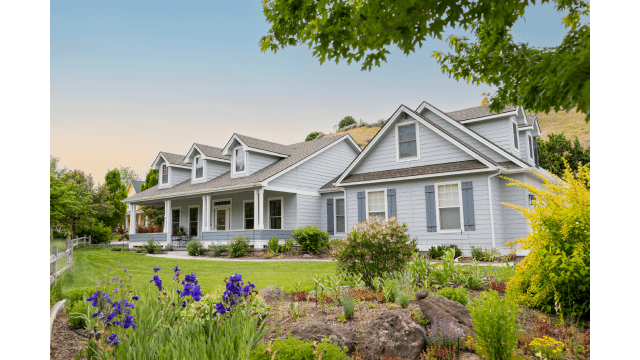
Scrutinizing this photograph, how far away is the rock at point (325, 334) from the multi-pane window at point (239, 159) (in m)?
15.7

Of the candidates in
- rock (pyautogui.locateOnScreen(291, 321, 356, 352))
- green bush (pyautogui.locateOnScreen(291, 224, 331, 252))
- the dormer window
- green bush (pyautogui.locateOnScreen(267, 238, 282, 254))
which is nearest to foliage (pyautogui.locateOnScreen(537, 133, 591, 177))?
green bush (pyautogui.locateOnScreen(291, 224, 331, 252))

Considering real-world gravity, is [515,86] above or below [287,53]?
below

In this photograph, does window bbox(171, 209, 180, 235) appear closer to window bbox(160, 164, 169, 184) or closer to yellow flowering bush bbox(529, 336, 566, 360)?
window bbox(160, 164, 169, 184)

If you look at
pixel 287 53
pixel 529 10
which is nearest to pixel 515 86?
pixel 529 10

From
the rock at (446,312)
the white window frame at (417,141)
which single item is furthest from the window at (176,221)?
the rock at (446,312)

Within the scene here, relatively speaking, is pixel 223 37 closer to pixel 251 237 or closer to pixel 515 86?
pixel 515 86

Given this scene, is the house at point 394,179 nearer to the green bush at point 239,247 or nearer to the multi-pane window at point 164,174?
the green bush at point 239,247

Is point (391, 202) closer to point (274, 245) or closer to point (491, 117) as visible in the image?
point (491, 117)

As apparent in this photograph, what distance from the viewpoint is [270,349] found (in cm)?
292

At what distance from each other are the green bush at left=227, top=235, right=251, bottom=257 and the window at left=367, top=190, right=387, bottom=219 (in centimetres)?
527

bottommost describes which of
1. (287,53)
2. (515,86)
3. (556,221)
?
(556,221)

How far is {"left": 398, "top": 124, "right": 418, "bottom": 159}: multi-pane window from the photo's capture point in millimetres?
14252

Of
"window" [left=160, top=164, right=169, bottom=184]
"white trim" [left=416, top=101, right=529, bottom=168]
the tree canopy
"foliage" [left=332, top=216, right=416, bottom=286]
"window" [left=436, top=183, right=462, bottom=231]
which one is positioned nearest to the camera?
the tree canopy
